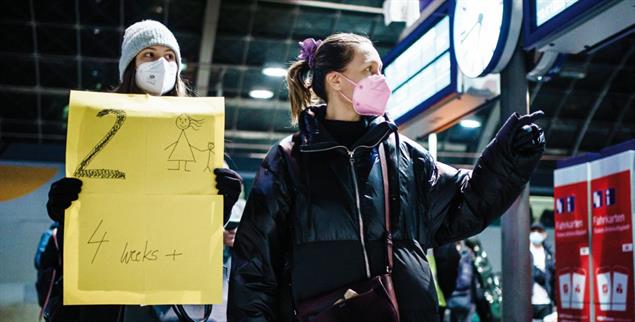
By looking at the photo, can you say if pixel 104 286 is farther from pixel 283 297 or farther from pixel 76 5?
pixel 76 5

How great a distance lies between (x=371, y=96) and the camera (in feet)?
8.68

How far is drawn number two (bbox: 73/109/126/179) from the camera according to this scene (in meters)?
2.72

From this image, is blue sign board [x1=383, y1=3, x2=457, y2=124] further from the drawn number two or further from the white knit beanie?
the drawn number two

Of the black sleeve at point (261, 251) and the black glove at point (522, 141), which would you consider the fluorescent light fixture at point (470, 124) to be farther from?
the black sleeve at point (261, 251)

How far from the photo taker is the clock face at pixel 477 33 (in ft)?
→ 18.3

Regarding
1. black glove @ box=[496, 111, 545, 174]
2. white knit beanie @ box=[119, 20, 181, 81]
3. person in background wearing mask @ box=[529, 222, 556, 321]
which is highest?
white knit beanie @ box=[119, 20, 181, 81]

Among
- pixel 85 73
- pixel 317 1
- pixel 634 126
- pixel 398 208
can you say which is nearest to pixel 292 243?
pixel 398 208

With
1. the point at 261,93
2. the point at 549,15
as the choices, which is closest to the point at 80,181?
the point at 549,15

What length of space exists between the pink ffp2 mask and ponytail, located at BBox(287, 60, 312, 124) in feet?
1.11

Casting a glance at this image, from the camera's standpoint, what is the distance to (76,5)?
58.0 ft

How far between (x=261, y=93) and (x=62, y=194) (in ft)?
61.8

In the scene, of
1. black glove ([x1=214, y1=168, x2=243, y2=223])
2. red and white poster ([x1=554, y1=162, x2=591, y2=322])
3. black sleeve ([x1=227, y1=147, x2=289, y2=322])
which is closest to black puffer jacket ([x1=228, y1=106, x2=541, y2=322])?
black sleeve ([x1=227, y1=147, x2=289, y2=322])

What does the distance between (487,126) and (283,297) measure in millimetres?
20919

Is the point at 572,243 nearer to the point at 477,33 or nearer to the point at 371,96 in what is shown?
the point at 477,33
